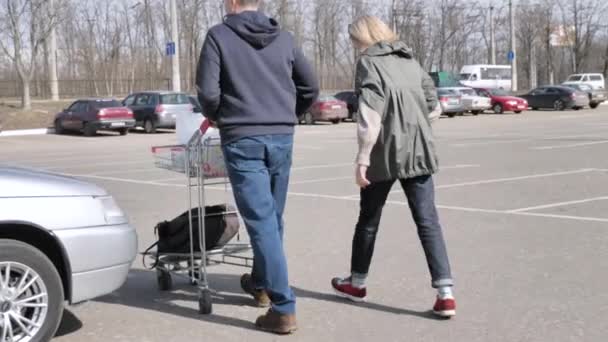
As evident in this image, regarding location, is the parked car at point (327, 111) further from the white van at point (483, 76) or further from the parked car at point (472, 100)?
the white van at point (483, 76)

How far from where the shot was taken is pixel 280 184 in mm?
5066

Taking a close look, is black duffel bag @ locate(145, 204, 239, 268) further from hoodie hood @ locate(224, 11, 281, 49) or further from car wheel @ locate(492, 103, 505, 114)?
car wheel @ locate(492, 103, 505, 114)

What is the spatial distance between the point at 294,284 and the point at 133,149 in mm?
17902

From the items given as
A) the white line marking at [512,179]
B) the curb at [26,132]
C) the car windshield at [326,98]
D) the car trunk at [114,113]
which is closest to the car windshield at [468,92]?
the car windshield at [326,98]

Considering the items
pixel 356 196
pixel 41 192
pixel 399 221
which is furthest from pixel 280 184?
pixel 356 196

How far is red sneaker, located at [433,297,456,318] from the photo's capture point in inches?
204

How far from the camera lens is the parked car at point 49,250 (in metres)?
4.49

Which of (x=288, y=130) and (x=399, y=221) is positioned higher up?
(x=288, y=130)

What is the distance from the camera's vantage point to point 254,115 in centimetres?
487

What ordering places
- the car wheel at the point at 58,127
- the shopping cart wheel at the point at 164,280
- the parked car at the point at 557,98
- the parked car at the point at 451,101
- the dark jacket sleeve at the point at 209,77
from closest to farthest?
the dark jacket sleeve at the point at 209,77
the shopping cart wheel at the point at 164,280
the car wheel at the point at 58,127
the parked car at the point at 451,101
the parked car at the point at 557,98

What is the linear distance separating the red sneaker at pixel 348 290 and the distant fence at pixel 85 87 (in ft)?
157

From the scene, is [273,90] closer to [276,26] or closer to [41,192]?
[276,26]

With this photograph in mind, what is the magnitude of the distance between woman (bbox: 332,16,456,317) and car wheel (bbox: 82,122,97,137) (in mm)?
26496

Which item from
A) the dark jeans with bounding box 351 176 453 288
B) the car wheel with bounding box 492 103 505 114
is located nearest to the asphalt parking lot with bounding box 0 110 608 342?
the dark jeans with bounding box 351 176 453 288
